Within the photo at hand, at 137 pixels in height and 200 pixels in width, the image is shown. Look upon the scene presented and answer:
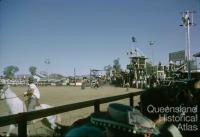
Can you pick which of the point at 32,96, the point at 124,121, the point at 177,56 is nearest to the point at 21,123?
the point at 124,121

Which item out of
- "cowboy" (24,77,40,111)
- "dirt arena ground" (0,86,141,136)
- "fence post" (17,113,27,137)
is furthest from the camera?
"cowboy" (24,77,40,111)

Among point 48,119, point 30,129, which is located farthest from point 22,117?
point 30,129

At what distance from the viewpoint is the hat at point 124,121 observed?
6.14 ft

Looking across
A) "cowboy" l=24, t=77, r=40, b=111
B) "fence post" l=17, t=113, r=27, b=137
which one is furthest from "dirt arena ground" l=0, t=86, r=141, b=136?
"fence post" l=17, t=113, r=27, b=137

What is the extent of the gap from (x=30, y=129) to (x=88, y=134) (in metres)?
6.06

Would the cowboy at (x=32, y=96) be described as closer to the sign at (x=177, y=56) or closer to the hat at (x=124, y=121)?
the hat at (x=124, y=121)

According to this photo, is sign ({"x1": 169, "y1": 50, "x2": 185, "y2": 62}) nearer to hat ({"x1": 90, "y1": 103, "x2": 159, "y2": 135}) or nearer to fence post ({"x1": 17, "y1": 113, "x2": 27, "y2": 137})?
fence post ({"x1": 17, "y1": 113, "x2": 27, "y2": 137})

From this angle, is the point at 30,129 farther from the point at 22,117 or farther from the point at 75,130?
the point at 75,130

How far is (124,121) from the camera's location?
188cm

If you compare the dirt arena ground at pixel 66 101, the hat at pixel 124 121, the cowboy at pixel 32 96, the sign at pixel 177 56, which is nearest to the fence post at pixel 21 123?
the hat at pixel 124 121

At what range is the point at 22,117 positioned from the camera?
3.34 m

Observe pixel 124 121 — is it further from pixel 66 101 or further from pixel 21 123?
pixel 66 101

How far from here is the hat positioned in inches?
73.7

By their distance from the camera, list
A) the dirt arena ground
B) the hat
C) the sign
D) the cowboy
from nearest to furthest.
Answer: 1. the hat
2. the dirt arena ground
3. the cowboy
4. the sign
